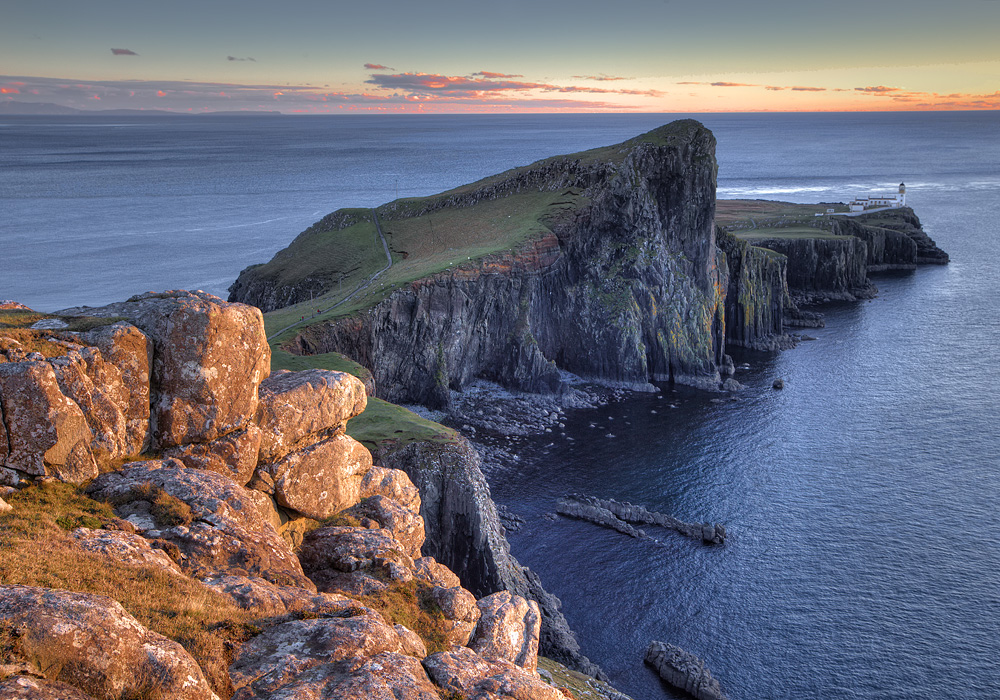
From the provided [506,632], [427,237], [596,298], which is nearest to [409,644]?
[506,632]

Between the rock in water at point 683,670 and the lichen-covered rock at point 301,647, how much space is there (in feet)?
112

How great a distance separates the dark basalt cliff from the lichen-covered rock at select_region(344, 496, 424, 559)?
216 feet

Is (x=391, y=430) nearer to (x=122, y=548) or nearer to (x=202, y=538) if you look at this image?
(x=202, y=538)

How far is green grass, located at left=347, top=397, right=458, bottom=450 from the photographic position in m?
56.6

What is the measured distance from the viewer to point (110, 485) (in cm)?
2106

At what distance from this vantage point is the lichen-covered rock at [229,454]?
→ 24.0 meters

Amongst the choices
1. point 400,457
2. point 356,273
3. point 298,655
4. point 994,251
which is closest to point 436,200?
point 356,273

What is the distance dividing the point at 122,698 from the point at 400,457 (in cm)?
4013

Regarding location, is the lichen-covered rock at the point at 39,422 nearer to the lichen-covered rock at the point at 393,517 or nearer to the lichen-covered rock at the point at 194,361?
the lichen-covered rock at the point at 194,361

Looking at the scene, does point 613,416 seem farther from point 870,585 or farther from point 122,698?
point 122,698

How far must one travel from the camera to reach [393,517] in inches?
1131

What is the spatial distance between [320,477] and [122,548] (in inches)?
368

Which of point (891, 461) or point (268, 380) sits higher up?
point (268, 380)

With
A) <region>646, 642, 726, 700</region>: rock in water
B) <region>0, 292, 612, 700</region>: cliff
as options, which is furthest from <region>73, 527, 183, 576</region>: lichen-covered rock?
<region>646, 642, 726, 700</region>: rock in water
